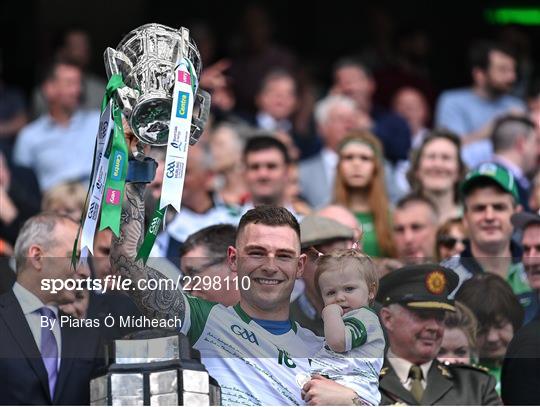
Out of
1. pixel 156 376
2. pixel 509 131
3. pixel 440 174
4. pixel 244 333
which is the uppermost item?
pixel 509 131

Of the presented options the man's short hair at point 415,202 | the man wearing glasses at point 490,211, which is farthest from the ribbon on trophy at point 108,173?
the man's short hair at point 415,202

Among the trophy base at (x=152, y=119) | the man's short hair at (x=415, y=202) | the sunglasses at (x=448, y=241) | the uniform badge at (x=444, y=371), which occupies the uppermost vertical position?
the man's short hair at (x=415, y=202)

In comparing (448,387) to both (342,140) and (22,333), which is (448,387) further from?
(342,140)

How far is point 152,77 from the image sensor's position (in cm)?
629

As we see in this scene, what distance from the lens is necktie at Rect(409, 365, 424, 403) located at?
6898 mm

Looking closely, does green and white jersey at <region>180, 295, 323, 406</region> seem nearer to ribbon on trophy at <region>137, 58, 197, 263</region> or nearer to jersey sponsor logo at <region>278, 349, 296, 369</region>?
jersey sponsor logo at <region>278, 349, 296, 369</region>

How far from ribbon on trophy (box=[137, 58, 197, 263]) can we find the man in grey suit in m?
4.69

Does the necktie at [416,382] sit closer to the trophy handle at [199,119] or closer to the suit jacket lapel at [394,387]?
the suit jacket lapel at [394,387]

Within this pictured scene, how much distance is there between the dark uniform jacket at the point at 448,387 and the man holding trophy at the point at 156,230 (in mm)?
475

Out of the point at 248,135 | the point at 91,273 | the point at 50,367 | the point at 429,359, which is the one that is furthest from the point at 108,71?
the point at 248,135

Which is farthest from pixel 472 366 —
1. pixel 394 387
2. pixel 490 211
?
pixel 490 211

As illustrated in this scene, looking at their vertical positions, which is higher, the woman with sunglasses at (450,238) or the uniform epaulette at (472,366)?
the woman with sunglasses at (450,238)

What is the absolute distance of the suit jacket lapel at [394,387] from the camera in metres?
6.83

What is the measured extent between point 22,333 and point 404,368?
5.09 feet
